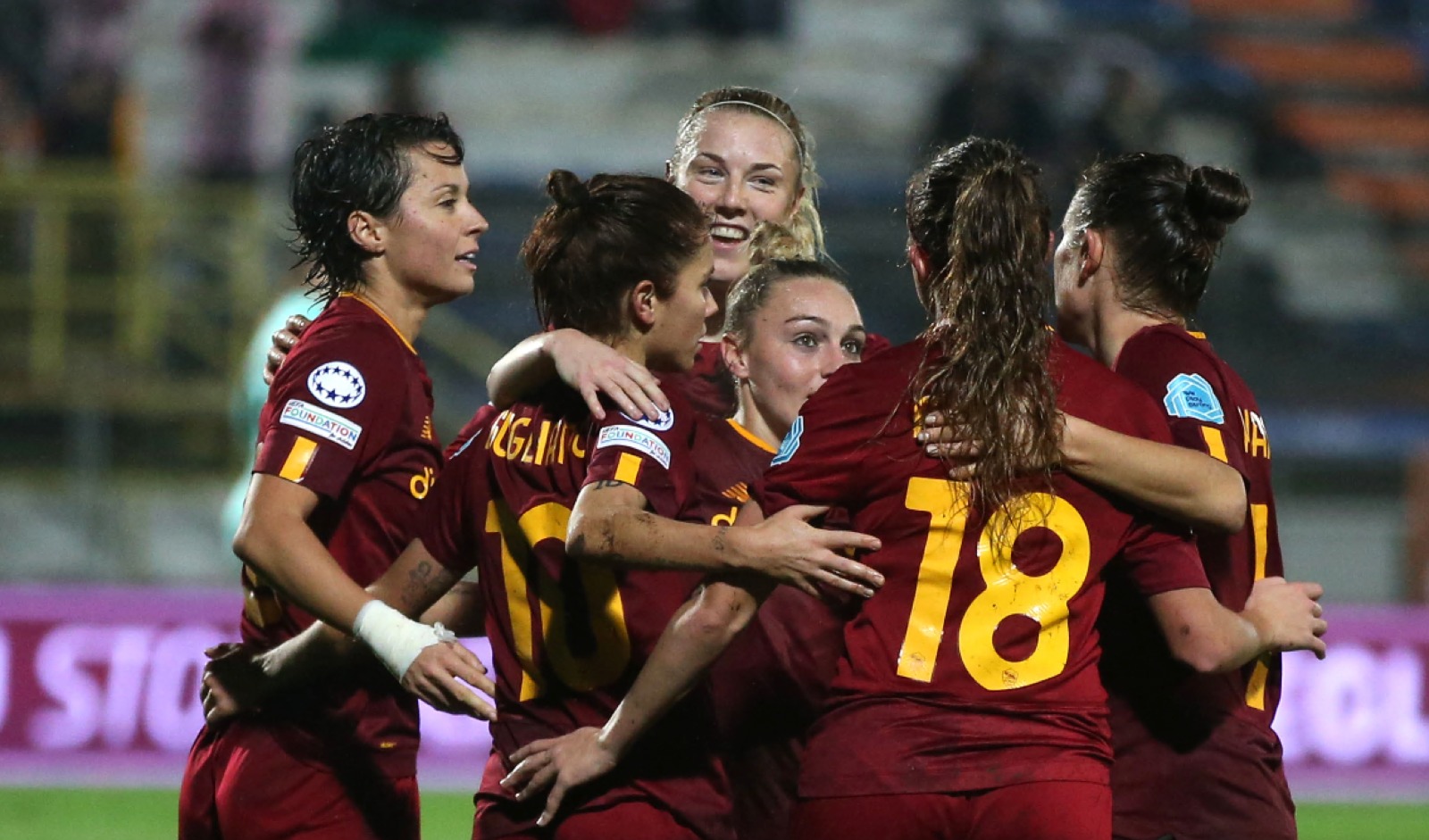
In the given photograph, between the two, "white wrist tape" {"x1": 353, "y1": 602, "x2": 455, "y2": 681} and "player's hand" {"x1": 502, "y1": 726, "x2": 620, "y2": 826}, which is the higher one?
"white wrist tape" {"x1": 353, "y1": 602, "x2": 455, "y2": 681}

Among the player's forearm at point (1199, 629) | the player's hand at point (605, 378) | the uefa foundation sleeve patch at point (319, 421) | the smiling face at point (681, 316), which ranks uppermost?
the smiling face at point (681, 316)

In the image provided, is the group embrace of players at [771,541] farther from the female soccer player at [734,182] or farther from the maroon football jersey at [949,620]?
the female soccer player at [734,182]

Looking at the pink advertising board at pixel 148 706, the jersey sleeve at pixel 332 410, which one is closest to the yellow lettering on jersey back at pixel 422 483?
the jersey sleeve at pixel 332 410

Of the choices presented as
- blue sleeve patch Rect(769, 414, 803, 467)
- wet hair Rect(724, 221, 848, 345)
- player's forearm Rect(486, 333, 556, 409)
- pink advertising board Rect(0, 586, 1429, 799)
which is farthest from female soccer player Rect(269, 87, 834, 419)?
pink advertising board Rect(0, 586, 1429, 799)

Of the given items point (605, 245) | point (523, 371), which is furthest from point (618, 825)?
point (605, 245)

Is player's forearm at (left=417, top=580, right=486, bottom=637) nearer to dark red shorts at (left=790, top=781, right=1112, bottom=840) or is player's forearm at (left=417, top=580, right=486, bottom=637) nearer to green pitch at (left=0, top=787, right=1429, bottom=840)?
dark red shorts at (left=790, top=781, right=1112, bottom=840)

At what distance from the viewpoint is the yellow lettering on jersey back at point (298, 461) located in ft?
10.2

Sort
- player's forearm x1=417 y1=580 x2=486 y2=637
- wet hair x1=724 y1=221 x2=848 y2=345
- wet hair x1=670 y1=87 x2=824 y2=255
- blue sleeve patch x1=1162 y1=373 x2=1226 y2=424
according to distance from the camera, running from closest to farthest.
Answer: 1. blue sleeve patch x1=1162 y1=373 x2=1226 y2=424
2. player's forearm x1=417 y1=580 x2=486 y2=637
3. wet hair x1=724 y1=221 x2=848 y2=345
4. wet hair x1=670 y1=87 x2=824 y2=255

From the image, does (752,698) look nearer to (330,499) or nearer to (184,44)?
(330,499)

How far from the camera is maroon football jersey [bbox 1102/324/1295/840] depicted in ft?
10.2

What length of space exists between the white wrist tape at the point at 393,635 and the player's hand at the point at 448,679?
0.7 inches

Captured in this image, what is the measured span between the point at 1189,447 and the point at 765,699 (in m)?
0.95

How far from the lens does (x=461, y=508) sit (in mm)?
3217

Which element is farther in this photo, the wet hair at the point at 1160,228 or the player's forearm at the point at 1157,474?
the wet hair at the point at 1160,228
